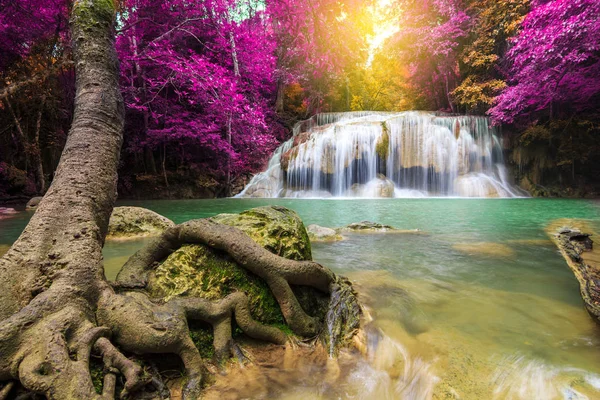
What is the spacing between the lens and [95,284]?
5.41 ft

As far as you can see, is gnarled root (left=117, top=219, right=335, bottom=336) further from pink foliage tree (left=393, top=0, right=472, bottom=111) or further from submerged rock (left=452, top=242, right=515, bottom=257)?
pink foliage tree (left=393, top=0, right=472, bottom=111)

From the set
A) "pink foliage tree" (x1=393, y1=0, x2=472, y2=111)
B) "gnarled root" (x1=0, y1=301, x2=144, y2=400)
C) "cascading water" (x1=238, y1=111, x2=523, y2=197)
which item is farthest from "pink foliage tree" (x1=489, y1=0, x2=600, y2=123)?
"gnarled root" (x1=0, y1=301, x2=144, y2=400)

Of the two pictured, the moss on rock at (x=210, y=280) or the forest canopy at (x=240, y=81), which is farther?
the forest canopy at (x=240, y=81)

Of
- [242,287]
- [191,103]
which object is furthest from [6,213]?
[242,287]

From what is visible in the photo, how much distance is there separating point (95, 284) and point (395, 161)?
15789mm

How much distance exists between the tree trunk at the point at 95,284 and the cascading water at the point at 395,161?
1366cm

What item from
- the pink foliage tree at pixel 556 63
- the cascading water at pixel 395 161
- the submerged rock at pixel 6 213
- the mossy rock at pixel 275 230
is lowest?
the submerged rock at pixel 6 213

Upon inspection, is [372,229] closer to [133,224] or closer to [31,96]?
[133,224]

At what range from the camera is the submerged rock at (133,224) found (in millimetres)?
5609

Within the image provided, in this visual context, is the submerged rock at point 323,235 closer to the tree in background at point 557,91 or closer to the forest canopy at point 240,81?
the forest canopy at point 240,81

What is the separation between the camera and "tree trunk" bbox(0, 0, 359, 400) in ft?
4.17

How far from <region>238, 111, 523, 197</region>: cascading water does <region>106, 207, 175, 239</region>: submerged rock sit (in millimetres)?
9928

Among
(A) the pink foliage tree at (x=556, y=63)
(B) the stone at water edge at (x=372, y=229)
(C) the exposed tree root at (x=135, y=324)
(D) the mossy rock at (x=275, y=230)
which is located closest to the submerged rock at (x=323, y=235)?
(B) the stone at water edge at (x=372, y=229)

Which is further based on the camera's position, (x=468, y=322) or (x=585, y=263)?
(x=585, y=263)
